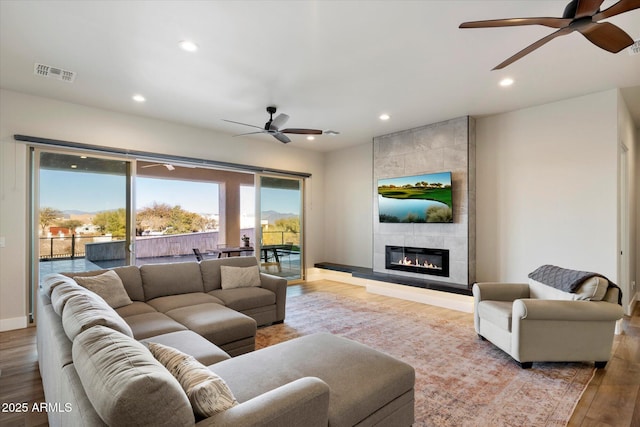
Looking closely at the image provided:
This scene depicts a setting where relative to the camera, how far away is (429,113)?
5.11 metres

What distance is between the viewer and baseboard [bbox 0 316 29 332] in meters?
4.07

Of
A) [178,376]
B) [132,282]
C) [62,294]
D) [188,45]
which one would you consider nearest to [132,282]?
[132,282]

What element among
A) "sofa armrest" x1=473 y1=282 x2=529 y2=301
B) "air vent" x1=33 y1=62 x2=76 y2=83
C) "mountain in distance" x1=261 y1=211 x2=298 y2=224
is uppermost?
"air vent" x1=33 y1=62 x2=76 y2=83

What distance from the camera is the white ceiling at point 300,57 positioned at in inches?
102

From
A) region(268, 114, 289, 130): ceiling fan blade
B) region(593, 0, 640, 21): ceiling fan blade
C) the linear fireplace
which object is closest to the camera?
region(593, 0, 640, 21): ceiling fan blade

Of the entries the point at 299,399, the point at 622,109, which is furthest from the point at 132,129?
the point at 622,109

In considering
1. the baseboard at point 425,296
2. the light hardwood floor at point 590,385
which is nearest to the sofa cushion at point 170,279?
the light hardwood floor at point 590,385

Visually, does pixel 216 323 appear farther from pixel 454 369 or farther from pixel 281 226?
pixel 281 226

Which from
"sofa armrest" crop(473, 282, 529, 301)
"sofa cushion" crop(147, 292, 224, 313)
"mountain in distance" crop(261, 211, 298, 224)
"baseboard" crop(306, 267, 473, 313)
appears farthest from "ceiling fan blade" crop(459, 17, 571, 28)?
"mountain in distance" crop(261, 211, 298, 224)

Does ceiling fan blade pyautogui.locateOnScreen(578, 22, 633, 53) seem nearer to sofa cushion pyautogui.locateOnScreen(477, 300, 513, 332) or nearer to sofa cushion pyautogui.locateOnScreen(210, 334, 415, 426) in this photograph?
sofa cushion pyautogui.locateOnScreen(477, 300, 513, 332)

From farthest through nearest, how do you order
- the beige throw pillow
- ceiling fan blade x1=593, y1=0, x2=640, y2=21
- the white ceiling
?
the beige throw pillow → the white ceiling → ceiling fan blade x1=593, y1=0, x2=640, y2=21

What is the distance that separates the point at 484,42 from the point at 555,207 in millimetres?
2847

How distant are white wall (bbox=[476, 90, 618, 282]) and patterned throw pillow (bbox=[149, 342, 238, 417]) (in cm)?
493

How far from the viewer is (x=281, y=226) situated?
716cm
